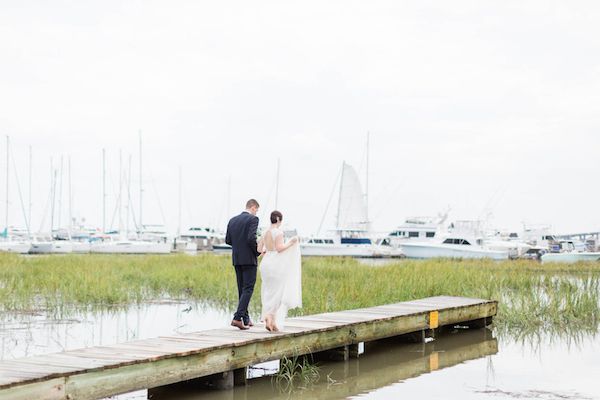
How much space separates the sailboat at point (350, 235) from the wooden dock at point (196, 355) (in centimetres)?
5912

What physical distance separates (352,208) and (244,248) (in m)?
65.1

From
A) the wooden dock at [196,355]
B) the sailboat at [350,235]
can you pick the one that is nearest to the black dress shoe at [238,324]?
the wooden dock at [196,355]

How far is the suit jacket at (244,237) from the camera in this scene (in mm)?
11742

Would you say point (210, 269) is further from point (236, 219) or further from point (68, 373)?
point (68, 373)

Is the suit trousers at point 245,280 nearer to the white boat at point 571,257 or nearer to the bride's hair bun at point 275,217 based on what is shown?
the bride's hair bun at point 275,217

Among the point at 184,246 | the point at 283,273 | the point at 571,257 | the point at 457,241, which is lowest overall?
the point at 571,257

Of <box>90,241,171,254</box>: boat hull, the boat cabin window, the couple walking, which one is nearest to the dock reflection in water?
the couple walking

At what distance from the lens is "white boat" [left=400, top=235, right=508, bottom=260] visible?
6338 centimetres

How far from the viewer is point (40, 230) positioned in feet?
280

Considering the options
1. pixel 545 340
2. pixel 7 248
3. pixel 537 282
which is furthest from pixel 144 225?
Answer: pixel 545 340

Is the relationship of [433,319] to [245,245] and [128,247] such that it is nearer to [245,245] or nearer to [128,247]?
[245,245]

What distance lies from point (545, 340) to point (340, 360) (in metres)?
4.96

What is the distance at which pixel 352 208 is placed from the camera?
7662cm

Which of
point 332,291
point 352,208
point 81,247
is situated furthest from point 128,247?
point 332,291
